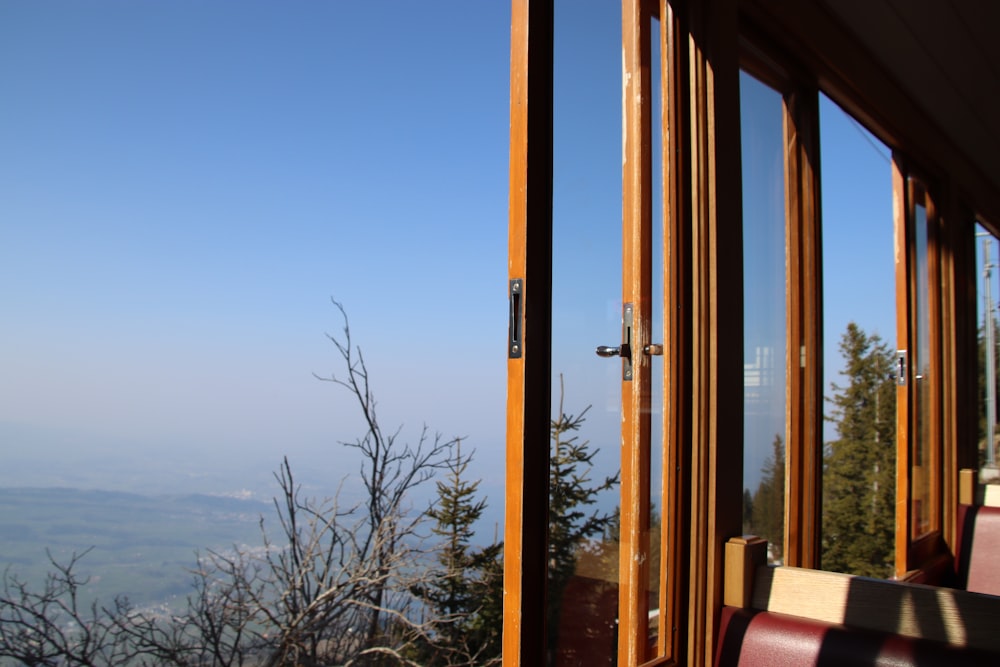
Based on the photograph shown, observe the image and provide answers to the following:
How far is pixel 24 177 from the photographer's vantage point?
2.49 metres

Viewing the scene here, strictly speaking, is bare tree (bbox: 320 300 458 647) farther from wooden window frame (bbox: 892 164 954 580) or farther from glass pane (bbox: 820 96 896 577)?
glass pane (bbox: 820 96 896 577)

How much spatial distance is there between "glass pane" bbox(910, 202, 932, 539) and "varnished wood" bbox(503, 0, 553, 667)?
297 centimetres

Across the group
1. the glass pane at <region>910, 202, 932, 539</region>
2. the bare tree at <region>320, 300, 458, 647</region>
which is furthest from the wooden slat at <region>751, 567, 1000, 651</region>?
the glass pane at <region>910, 202, 932, 539</region>

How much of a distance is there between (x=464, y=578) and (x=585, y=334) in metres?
2.25

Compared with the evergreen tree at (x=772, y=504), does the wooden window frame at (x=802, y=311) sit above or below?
above

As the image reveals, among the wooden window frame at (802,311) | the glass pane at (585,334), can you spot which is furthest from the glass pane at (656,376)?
the wooden window frame at (802,311)

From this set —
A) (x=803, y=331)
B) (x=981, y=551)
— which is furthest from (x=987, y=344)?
(x=803, y=331)

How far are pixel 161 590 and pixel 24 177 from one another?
59.3 inches

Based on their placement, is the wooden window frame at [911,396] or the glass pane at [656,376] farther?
the wooden window frame at [911,396]

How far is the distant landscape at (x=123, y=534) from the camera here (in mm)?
2154

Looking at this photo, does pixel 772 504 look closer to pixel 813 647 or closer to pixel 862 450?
pixel 813 647

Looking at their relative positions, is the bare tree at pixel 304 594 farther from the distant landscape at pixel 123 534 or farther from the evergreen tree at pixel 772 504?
the evergreen tree at pixel 772 504

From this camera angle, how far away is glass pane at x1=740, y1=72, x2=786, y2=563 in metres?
2.13

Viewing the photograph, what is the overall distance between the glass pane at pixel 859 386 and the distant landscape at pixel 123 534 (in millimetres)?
3278
